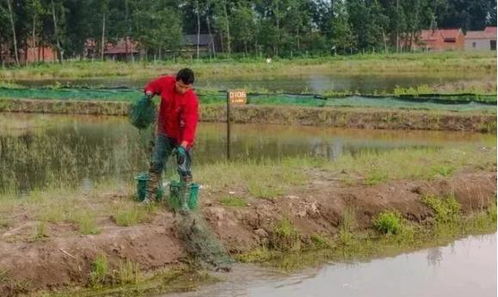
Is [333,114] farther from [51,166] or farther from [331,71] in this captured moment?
[331,71]

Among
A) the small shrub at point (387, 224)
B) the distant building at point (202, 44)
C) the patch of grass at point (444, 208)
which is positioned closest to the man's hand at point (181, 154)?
the small shrub at point (387, 224)

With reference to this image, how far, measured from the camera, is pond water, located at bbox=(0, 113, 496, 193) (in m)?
10.6

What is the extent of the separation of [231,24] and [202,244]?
1852 inches

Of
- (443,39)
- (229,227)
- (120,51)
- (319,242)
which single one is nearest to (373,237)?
(319,242)

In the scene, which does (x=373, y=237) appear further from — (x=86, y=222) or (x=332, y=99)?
(x=332, y=99)

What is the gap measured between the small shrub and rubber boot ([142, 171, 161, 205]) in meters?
2.17

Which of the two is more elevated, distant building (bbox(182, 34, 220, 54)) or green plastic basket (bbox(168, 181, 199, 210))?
distant building (bbox(182, 34, 220, 54))

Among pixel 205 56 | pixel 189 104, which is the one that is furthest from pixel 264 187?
pixel 205 56

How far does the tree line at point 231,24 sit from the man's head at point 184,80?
41.5 m

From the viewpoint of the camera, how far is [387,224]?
7180mm

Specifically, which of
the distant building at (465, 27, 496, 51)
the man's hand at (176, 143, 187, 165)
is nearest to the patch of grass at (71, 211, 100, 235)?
the man's hand at (176, 143, 187, 165)

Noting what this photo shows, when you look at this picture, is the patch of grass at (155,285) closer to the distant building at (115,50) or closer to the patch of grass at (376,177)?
the patch of grass at (376,177)

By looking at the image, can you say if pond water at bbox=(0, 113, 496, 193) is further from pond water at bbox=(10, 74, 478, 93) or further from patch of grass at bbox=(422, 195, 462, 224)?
pond water at bbox=(10, 74, 478, 93)

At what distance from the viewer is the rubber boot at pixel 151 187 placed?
6.53 metres
